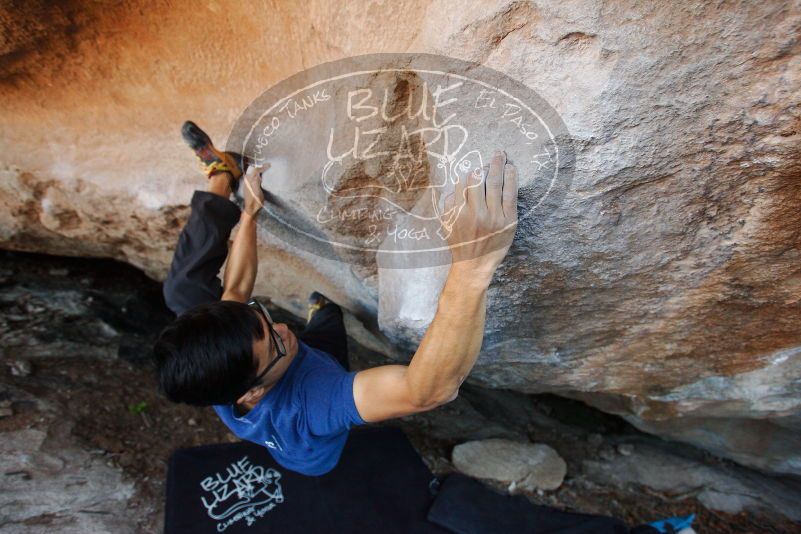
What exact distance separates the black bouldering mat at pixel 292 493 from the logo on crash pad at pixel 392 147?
801mm

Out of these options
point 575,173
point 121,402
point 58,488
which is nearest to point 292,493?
point 58,488

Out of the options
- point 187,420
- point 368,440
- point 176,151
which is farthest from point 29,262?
point 368,440

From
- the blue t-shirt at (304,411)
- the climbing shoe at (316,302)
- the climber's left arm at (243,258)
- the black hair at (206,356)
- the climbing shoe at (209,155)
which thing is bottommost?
the blue t-shirt at (304,411)

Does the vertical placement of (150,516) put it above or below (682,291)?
below

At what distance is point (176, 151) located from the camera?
146 cm

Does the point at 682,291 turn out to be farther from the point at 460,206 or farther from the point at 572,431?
the point at 572,431

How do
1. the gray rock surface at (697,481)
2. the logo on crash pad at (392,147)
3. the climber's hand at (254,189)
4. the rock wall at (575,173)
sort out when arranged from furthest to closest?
the gray rock surface at (697,481) → the climber's hand at (254,189) → the logo on crash pad at (392,147) → the rock wall at (575,173)

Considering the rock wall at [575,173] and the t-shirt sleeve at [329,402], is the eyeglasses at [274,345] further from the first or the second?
the rock wall at [575,173]

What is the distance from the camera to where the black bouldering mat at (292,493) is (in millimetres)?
1564

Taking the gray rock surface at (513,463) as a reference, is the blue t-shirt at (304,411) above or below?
above

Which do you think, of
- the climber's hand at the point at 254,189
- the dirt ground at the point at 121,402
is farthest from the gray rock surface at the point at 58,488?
the climber's hand at the point at 254,189

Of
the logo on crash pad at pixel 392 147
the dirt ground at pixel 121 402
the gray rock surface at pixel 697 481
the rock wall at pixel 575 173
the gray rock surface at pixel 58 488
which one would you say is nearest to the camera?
the rock wall at pixel 575 173

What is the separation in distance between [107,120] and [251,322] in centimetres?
91

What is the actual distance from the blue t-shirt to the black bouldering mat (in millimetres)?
474
